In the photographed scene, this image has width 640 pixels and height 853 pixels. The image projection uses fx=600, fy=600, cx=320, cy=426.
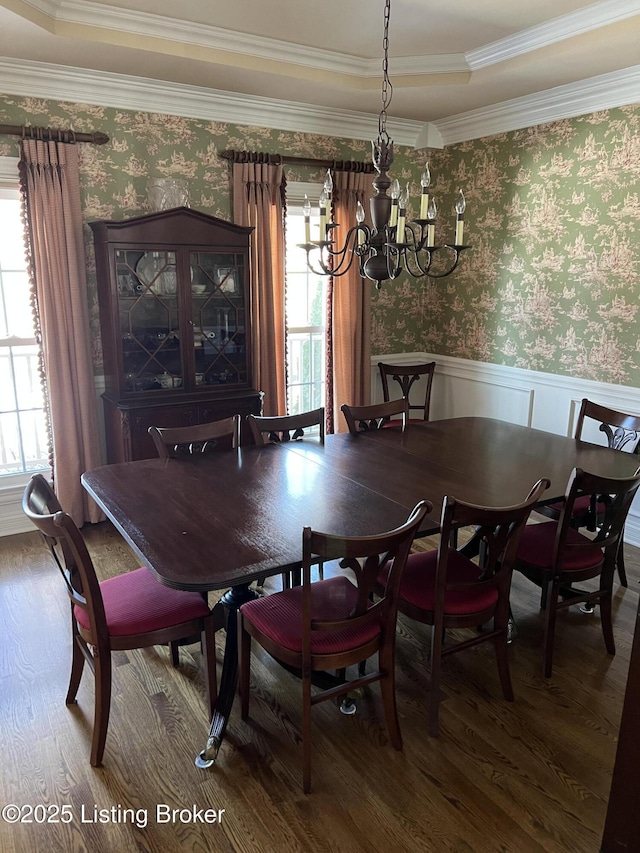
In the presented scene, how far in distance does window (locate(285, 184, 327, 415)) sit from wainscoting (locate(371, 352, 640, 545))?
0.52m

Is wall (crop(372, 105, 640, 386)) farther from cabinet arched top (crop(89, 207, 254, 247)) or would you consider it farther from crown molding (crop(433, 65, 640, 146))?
cabinet arched top (crop(89, 207, 254, 247))

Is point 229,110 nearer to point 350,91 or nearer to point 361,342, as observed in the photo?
point 350,91

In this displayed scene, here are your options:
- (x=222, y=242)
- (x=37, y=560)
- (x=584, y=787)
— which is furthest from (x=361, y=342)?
(x=584, y=787)

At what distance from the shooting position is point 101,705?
2.07m

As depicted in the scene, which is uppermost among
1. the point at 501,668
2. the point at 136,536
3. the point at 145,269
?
the point at 145,269

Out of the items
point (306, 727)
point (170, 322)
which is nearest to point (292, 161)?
point (170, 322)

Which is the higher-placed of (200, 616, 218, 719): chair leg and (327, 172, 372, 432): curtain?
(327, 172, 372, 432): curtain

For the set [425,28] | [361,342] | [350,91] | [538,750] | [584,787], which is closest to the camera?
[584,787]

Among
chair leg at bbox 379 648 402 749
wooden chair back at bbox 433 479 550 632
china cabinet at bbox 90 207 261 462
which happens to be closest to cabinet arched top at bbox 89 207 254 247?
china cabinet at bbox 90 207 261 462

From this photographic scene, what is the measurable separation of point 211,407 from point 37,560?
1.41 meters

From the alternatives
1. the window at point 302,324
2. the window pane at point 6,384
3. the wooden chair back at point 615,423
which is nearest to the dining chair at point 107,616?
the window pane at point 6,384

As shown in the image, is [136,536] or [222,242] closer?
[136,536]

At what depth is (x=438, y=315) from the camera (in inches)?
209

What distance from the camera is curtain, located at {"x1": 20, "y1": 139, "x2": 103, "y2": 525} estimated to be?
3.61m
